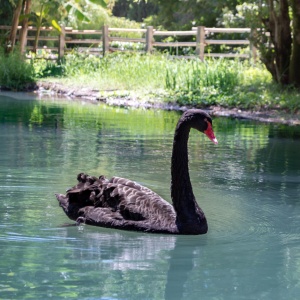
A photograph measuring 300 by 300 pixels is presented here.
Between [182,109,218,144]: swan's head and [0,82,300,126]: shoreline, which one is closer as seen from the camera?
[182,109,218,144]: swan's head

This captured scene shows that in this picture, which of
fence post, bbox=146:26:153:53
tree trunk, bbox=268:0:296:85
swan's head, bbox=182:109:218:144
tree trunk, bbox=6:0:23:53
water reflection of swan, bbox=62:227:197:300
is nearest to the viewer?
water reflection of swan, bbox=62:227:197:300

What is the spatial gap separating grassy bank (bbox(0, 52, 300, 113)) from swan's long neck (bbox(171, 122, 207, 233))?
10256mm

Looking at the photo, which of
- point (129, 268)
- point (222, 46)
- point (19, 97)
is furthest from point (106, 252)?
point (222, 46)

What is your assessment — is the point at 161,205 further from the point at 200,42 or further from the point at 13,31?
the point at 13,31

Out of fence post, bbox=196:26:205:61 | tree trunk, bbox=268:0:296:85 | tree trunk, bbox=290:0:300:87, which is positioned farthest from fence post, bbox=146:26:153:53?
tree trunk, bbox=290:0:300:87

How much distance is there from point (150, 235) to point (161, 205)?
0.92ft

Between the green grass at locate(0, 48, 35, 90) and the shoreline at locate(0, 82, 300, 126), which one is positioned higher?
the green grass at locate(0, 48, 35, 90)

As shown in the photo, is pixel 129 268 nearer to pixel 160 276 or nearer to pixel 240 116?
pixel 160 276

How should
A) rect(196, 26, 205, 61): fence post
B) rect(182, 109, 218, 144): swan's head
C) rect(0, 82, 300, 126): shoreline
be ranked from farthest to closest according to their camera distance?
rect(196, 26, 205, 61): fence post < rect(0, 82, 300, 126): shoreline < rect(182, 109, 218, 144): swan's head

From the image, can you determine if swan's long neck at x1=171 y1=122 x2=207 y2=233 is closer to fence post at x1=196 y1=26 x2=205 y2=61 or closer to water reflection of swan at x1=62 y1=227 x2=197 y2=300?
water reflection of swan at x1=62 y1=227 x2=197 y2=300

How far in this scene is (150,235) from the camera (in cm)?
635

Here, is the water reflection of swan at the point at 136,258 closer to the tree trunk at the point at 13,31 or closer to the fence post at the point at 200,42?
the fence post at the point at 200,42

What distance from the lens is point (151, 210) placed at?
6426mm

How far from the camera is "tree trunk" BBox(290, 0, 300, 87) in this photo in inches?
695
